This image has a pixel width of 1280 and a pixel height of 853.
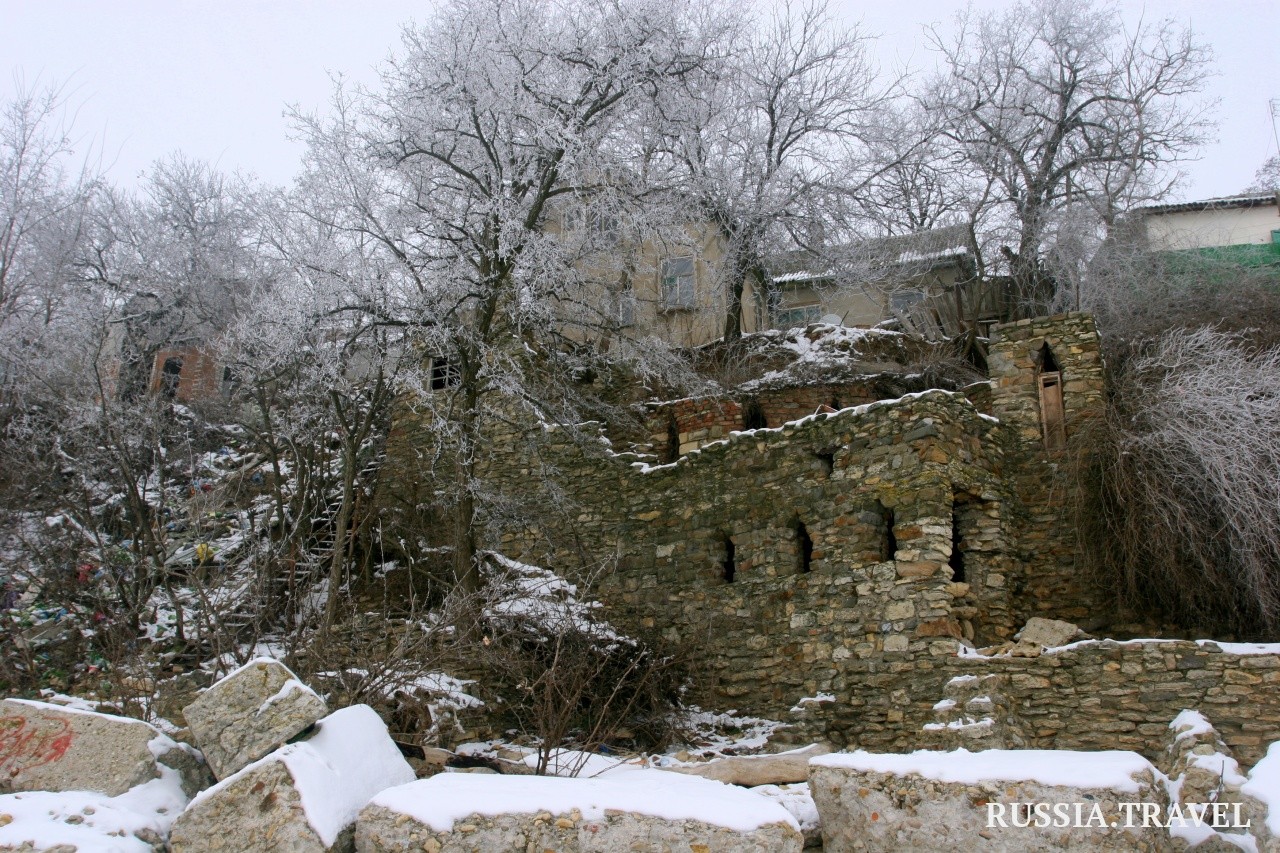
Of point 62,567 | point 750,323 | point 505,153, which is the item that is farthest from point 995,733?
point 750,323

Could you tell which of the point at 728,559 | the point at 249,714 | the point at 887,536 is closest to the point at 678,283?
the point at 728,559

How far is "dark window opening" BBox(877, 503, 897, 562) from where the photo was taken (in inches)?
338

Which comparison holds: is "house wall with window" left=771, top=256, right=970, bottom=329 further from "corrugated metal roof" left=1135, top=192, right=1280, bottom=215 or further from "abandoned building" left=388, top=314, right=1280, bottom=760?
"abandoned building" left=388, top=314, right=1280, bottom=760

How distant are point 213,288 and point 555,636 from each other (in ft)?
32.9

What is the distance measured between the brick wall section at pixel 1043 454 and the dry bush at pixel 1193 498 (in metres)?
0.24

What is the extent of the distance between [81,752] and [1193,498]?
8201mm

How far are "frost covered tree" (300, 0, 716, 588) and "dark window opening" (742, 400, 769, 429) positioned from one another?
2.16 metres

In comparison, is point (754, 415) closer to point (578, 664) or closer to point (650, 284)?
point (650, 284)

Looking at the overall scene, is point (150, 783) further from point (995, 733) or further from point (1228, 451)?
point (1228, 451)

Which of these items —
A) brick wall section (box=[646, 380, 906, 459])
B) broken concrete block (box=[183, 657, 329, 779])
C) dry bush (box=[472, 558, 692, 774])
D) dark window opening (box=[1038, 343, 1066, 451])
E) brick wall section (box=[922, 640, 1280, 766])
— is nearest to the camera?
broken concrete block (box=[183, 657, 329, 779])

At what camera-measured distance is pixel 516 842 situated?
179 inches

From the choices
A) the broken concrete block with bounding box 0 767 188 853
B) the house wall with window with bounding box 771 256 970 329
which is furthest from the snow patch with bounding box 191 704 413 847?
the house wall with window with bounding box 771 256 970 329

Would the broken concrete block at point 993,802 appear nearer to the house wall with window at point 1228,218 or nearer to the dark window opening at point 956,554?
the dark window opening at point 956,554

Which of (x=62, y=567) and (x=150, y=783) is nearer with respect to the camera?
(x=150, y=783)
